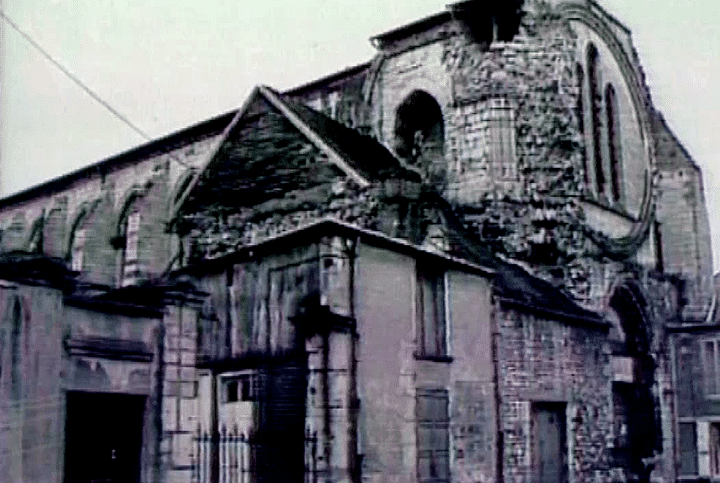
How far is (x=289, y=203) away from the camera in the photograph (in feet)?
56.2

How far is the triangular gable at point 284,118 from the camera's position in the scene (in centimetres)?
1653

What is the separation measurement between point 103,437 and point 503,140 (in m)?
10.8

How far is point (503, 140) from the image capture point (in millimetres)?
17969

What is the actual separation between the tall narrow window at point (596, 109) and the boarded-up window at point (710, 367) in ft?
12.8

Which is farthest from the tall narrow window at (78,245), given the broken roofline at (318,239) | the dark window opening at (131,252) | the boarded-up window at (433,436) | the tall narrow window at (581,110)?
the boarded-up window at (433,436)

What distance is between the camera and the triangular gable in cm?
1653

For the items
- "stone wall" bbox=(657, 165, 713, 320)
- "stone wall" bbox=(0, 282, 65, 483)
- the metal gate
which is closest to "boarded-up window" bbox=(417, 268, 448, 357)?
the metal gate

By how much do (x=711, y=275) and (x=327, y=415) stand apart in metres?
14.6

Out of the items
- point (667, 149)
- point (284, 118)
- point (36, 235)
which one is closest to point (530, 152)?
point (284, 118)

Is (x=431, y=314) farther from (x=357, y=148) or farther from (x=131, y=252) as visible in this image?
(x=131, y=252)

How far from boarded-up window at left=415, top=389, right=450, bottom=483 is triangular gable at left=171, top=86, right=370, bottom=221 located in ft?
16.8

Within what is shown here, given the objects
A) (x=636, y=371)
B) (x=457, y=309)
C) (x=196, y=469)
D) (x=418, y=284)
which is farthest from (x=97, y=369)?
(x=636, y=371)

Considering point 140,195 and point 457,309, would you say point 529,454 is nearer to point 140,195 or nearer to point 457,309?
point 457,309

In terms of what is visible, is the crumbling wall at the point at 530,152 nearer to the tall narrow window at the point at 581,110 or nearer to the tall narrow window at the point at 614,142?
the tall narrow window at the point at 581,110
